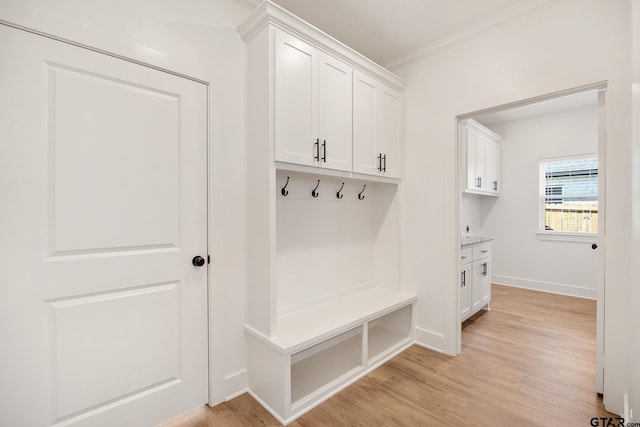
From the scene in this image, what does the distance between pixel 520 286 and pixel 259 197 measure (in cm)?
505

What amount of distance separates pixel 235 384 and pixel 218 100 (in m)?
1.94

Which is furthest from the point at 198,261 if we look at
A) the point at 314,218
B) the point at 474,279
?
the point at 474,279

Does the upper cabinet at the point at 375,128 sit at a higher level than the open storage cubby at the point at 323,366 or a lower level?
higher

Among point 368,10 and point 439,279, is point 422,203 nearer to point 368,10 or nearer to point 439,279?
point 439,279

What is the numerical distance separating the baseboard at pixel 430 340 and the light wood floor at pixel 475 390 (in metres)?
0.08

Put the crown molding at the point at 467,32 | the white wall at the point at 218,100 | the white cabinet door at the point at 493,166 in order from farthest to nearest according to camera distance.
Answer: the white cabinet door at the point at 493,166, the crown molding at the point at 467,32, the white wall at the point at 218,100

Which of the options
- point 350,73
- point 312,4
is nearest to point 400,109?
point 350,73

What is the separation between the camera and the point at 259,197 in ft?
6.28

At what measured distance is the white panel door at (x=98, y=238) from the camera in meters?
1.34

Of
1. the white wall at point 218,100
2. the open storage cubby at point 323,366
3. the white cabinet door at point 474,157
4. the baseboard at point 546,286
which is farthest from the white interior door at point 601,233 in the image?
the baseboard at point 546,286

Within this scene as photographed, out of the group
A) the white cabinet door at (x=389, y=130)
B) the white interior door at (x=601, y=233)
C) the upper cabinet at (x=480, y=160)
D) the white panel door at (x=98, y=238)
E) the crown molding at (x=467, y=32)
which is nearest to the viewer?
the white panel door at (x=98, y=238)

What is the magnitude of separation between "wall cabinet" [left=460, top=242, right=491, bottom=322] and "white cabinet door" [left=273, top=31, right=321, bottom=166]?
7.04 ft

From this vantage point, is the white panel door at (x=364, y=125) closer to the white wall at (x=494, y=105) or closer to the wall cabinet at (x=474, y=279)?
the white wall at (x=494, y=105)

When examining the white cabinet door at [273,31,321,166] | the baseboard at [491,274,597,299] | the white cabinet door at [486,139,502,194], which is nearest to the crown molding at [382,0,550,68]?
the white cabinet door at [273,31,321,166]
